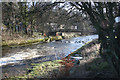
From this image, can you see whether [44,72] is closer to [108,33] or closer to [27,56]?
[108,33]

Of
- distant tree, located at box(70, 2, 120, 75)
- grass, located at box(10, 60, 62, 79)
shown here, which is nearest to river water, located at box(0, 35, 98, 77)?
grass, located at box(10, 60, 62, 79)

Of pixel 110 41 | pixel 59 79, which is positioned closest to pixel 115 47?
pixel 110 41

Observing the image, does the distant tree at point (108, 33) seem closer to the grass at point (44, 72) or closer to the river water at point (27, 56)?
the grass at point (44, 72)

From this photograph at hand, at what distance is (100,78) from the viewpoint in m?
4.40

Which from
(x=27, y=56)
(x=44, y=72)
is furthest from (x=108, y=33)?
(x=27, y=56)

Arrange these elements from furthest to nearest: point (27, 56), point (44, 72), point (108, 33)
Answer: point (27, 56) → point (44, 72) → point (108, 33)

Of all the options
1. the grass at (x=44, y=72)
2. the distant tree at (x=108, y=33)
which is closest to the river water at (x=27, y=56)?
the grass at (x=44, y=72)

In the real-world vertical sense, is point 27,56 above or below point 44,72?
below

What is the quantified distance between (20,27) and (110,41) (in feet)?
96.6

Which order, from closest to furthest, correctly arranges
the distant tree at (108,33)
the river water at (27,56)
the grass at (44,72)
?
the distant tree at (108,33), the grass at (44,72), the river water at (27,56)

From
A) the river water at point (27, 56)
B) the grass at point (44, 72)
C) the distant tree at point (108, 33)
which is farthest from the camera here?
the river water at point (27, 56)

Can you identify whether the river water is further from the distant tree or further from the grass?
the distant tree

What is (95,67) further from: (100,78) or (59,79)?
(59,79)

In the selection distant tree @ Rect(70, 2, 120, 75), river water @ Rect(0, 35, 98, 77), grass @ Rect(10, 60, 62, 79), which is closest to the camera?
distant tree @ Rect(70, 2, 120, 75)
